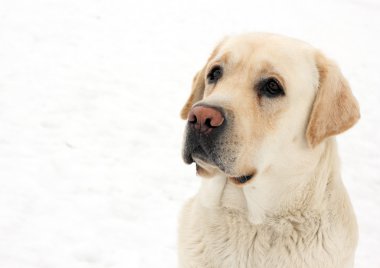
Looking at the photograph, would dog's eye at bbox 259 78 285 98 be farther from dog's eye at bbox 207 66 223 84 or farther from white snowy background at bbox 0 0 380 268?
white snowy background at bbox 0 0 380 268

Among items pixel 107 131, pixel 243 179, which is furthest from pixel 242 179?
pixel 107 131

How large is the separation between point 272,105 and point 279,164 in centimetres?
33

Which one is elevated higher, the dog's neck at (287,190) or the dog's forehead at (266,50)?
the dog's forehead at (266,50)

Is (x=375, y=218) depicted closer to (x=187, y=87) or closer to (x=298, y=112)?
(x=298, y=112)

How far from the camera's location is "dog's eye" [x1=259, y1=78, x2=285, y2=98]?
270 centimetres

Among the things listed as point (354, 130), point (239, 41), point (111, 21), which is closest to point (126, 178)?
point (239, 41)

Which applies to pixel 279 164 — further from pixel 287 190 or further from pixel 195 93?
pixel 195 93

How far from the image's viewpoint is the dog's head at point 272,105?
2533 mm

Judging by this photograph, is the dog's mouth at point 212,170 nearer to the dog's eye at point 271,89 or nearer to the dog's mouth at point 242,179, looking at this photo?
the dog's mouth at point 242,179

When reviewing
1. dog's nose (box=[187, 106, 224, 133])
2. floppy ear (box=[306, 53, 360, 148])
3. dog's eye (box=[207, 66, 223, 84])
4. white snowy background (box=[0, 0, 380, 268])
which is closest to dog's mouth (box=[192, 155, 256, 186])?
dog's nose (box=[187, 106, 224, 133])

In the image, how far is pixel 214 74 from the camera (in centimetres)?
297

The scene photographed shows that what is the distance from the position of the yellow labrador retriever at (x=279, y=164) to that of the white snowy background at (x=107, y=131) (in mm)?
1501

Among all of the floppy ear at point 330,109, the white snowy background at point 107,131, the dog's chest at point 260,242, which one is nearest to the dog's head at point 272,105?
the floppy ear at point 330,109

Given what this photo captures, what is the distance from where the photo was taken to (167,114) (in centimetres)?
670
